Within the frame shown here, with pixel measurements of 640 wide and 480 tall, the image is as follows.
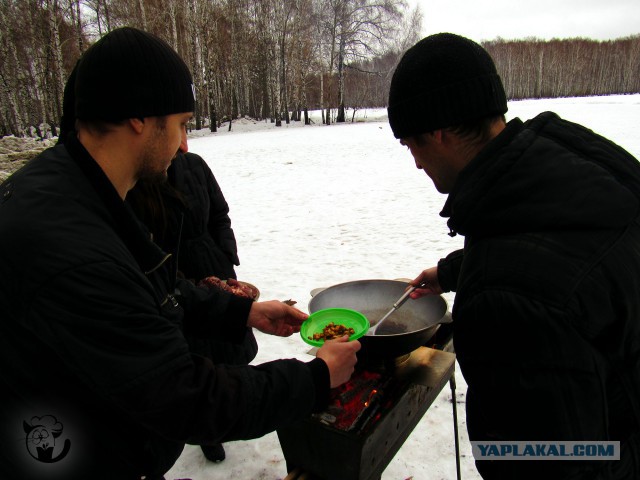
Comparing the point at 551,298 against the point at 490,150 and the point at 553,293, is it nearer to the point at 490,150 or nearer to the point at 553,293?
the point at 553,293

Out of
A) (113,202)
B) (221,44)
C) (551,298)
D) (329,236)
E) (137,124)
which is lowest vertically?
(329,236)

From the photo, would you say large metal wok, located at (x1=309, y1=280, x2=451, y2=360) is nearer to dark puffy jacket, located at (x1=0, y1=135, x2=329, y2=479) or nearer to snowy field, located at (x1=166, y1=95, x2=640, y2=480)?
dark puffy jacket, located at (x1=0, y1=135, x2=329, y2=479)

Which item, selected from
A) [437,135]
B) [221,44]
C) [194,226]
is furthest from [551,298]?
[221,44]

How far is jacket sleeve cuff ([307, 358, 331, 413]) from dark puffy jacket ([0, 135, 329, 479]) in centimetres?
2

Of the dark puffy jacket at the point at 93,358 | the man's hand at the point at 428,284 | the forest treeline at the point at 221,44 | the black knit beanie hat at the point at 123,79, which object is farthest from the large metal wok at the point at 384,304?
the forest treeline at the point at 221,44

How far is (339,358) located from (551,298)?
765mm

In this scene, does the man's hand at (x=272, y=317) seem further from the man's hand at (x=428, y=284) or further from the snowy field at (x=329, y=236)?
the snowy field at (x=329, y=236)

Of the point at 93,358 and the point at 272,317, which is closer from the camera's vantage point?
the point at 93,358

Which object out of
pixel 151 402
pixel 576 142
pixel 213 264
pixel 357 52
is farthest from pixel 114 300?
pixel 357 52

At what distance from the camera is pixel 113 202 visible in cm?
124

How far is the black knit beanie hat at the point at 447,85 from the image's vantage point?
4.56 ft

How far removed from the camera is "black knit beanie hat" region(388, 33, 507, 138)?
139 cm

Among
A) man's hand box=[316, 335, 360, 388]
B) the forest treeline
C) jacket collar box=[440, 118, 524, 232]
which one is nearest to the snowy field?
man's hand box=[316, 335, 360, 388]

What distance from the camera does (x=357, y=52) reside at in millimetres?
28969
